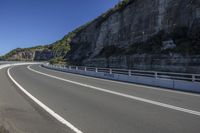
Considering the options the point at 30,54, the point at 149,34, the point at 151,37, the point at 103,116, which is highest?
the point at 149,34

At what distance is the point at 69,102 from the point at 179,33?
30.3 meters

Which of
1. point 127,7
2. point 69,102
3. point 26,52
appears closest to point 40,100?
point 69,102

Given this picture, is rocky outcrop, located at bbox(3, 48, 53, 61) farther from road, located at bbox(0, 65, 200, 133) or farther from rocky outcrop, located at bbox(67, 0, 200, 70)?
road, located at bbox(0, 65, 200, 133)

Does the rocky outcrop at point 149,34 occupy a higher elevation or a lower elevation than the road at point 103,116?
higher

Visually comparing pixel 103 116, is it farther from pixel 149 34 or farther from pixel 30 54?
pixel 30 54

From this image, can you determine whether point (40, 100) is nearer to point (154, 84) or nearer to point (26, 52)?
point (154, 84)

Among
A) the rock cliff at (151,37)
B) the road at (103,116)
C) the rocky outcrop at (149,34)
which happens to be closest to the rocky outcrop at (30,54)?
the rock cliff at (151,37)

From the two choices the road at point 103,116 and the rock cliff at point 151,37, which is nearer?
the road at point 103,116

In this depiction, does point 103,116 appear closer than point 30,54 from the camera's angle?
Yes

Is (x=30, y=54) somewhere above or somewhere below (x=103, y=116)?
above

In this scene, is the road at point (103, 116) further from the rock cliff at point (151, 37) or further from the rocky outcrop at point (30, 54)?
the rocky outcrop at point (30, 54)

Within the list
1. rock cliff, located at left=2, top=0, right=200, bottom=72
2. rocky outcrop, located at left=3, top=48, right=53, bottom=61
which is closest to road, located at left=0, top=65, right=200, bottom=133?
rock cliff, located at left=2, top=0, right=200, bottom=72

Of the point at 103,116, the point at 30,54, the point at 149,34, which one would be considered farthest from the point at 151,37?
the point at 30,54

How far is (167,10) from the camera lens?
46406mm
